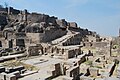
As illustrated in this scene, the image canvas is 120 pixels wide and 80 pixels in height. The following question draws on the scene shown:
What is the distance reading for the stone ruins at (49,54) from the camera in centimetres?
1484

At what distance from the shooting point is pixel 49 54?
81.8ft

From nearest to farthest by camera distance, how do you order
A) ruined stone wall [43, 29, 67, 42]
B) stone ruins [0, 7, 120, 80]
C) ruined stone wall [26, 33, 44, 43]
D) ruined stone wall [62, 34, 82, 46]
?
stone ruins [0, 7, 120, 80], ruined stone wall [26, 33, 44, 43], ruined stone wall [62, 34, 82, 46], ruined stone wall [43, 29, 67, 42]

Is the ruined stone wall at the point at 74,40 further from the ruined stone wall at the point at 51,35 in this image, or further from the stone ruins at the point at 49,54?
the ruined stone wall at the point at 51,35

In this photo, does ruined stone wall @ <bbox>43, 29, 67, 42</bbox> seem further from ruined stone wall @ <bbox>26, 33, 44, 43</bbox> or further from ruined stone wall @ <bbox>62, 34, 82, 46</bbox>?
ruined stone wall @ <bbox>62, 34, 82, 46</bbox>

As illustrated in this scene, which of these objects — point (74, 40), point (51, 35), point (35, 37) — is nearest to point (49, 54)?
point (35, 37)

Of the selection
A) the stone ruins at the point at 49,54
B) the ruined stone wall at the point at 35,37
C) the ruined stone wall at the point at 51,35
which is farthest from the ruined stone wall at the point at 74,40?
the ruined stone wall at the point at 35,37

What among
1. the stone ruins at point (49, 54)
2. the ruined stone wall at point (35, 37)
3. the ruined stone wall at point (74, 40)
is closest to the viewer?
the stone ruins at point (49, 54)

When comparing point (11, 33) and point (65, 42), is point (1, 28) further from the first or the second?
point (65, 42)

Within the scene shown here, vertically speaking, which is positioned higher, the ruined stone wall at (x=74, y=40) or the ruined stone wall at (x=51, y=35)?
the ruined stone wall at (x=51, y=35)

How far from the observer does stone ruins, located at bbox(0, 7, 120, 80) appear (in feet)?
48.7

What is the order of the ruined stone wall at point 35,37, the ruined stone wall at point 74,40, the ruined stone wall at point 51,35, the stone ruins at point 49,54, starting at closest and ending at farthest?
the stone ruins at point 49,54, the ruined stone wall at point 35,37, the ruined stone wall at point 74,40, the ruined stone wall at point 51,35

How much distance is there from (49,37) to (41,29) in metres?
3.55

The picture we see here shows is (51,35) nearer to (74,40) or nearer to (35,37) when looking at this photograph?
(35,37)

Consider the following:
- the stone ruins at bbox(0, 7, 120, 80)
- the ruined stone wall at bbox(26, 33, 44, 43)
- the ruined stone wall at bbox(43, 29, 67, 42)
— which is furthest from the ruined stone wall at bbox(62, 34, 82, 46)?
the ruined stone wall at bbox(26, 33, 44, 43)
